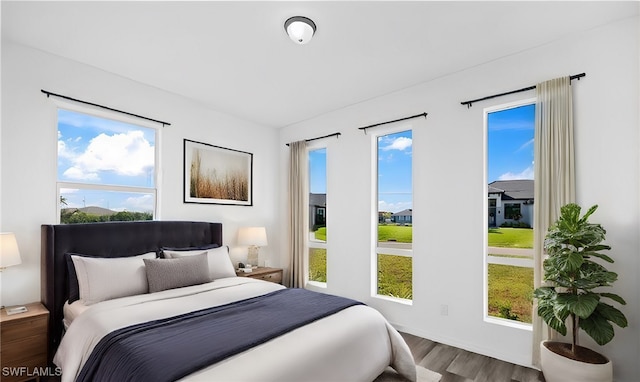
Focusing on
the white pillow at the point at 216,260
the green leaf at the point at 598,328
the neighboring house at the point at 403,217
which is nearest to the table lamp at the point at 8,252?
the white pillow at the point at 216,260

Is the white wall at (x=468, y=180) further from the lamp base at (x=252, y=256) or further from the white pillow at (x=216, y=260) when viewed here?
the white pillow at (x=216, y=260)

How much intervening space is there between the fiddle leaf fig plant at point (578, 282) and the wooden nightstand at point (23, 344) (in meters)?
3.90

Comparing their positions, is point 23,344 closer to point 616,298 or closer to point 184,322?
point 184,322

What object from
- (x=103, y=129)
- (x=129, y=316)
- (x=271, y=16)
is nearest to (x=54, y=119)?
(x=103, y=129)

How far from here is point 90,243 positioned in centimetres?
300

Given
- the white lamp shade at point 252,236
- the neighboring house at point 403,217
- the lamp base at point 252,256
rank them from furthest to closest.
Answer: the lamp base at point 252,256 < the white lamp shade at point 252,236 < the neighboring house at point 403,217

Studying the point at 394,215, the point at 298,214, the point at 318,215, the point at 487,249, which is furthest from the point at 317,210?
the point at 487,249

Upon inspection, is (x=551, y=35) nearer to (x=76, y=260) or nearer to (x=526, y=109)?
(x=526, y=109)

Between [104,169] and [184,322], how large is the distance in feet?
7.14

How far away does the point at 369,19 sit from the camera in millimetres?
2438

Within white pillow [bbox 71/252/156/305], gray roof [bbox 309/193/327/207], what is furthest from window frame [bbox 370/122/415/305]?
white pillow [bbox 71/252/156/305]

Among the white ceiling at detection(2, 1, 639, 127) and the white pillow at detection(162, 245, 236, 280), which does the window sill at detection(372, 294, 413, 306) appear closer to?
the white pillow at detection(162, 245, 236, 280)

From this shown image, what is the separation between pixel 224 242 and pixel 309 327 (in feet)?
8.50

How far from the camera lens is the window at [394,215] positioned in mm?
3889
